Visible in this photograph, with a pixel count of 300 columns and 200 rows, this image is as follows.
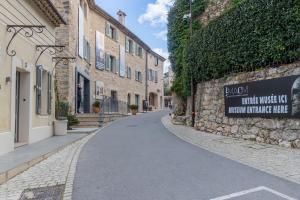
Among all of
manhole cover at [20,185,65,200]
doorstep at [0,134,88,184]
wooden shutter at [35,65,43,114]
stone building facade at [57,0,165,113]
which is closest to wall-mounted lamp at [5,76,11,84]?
doorstep at [0,134,88,184]

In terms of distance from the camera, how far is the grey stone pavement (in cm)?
538

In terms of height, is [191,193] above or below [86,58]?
below

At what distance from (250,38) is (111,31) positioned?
A: 2173 cm

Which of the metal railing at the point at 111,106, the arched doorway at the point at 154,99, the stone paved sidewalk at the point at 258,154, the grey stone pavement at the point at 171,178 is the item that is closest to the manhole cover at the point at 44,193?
the grey stone pavement at the point at 171,178

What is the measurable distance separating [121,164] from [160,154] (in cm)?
152

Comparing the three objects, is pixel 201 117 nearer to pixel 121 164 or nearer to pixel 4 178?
pixel 121 164

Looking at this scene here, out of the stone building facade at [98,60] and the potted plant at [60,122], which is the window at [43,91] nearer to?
the potted plant at [60,122]

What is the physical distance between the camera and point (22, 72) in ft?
37.9

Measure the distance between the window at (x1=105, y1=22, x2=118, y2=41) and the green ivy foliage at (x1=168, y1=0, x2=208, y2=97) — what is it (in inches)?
413

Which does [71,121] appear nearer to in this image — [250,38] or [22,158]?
[22,158]

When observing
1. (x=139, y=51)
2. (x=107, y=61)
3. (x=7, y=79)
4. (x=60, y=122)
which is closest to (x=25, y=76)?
(x=7, y=79)

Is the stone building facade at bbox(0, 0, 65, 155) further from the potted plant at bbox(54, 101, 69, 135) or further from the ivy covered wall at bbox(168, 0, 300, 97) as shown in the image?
the ivy covered wall at bbox(168, 0, 300, 97)

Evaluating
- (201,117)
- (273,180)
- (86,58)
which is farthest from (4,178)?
(86,58)

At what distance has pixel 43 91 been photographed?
45.3 ft
